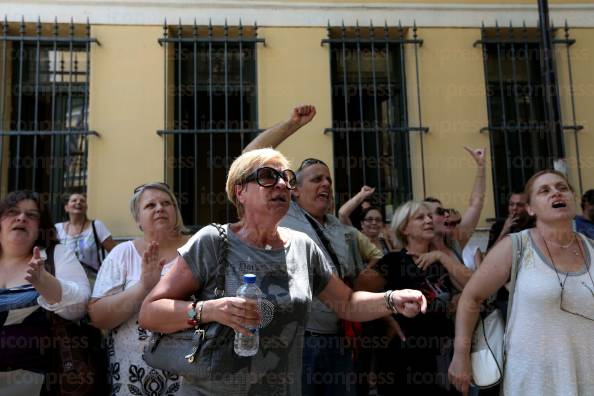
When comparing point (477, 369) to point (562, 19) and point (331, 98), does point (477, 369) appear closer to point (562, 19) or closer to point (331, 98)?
point (331, 98)

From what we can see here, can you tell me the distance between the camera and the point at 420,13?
6078 mm

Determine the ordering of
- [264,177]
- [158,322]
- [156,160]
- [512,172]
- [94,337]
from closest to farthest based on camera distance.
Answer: [158,322], [264,177], [94,337], [156,160], [512,172]

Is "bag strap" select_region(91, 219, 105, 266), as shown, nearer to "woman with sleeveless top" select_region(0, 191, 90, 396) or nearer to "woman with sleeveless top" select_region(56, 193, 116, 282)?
"woman with sleeveless top" select_region(56, 193, 116, 282)

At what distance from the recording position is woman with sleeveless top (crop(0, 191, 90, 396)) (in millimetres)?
2934

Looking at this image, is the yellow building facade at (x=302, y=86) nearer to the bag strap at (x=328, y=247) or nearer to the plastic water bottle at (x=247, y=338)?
the bag strap at (x=328, y=247)

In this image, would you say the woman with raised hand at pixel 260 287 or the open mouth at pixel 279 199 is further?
the open mouth at pixel 279 199

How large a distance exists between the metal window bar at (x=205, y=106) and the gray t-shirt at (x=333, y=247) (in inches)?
101

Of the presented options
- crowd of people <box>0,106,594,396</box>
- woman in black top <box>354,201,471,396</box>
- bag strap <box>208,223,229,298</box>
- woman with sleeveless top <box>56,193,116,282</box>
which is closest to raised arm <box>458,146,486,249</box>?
crowd of people <box>0,106,594,396</box>

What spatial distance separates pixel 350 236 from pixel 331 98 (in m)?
2.87

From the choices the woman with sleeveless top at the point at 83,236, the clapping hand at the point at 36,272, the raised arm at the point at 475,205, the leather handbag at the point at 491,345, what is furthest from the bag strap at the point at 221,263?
the raised arm at the point at 475,205

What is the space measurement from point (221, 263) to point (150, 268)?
913 mm

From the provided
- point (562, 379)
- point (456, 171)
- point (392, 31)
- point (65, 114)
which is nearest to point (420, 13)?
point (392, 31)

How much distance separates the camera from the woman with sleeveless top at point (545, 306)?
2.65 metres

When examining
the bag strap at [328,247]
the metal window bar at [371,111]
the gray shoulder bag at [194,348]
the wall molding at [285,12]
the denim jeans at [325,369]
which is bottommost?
the denim jeans at [325,369]
